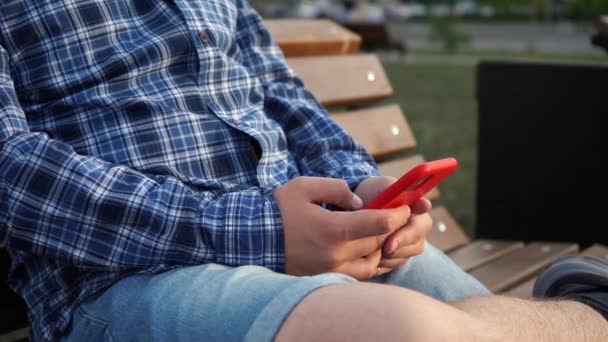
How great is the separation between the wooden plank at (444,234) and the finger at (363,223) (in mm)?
1196

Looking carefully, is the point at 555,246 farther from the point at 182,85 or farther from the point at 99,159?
the point at 99,159

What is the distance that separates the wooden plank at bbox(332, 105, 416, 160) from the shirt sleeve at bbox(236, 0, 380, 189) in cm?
62

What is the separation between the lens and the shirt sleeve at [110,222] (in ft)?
4.34

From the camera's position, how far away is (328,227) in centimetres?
128

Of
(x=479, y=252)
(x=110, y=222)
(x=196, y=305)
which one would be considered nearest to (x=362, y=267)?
(x=196, y=305)

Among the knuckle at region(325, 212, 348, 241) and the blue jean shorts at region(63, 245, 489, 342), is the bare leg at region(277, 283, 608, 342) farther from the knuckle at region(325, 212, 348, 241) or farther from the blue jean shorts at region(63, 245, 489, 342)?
the knuckle at region(325, 212, 348, 241)

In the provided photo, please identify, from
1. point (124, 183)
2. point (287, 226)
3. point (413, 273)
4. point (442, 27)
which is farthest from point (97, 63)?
point (442, 27)

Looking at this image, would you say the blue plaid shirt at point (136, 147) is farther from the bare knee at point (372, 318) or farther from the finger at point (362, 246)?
the bare knee at point (372, 318)

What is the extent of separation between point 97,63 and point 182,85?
7.0 inches

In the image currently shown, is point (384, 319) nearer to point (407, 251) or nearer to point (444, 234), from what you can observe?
point (407, 251)

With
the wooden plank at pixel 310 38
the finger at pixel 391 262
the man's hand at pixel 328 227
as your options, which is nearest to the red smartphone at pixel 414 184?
the man's hand at pixel 328 227

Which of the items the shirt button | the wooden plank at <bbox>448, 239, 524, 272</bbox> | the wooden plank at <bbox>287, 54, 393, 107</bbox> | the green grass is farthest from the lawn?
the shirt button

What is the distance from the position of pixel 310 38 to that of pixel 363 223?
1.48 meters

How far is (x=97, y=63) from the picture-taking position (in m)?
1.52
